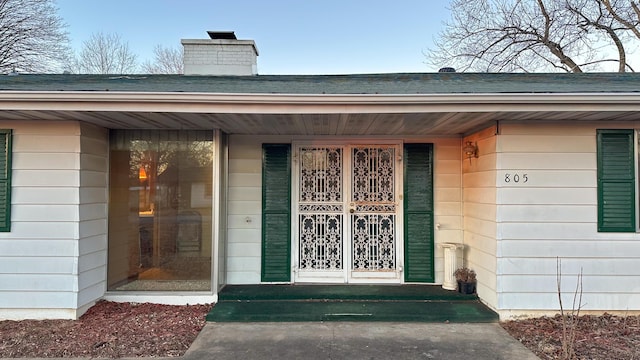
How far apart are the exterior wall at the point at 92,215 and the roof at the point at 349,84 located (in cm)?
68

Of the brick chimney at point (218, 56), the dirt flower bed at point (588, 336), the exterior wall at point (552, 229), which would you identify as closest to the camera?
the dirt flower bed at point (588, 336)

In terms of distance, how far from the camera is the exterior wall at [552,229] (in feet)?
12.5

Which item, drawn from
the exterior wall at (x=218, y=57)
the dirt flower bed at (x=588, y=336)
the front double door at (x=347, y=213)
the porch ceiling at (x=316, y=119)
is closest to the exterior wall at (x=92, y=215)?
the porch ceiling at (x=316, y=119)

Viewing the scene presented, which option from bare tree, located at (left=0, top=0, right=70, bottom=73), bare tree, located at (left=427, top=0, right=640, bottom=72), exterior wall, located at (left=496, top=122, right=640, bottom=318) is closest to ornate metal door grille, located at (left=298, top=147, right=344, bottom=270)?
exterior wall, located at (left=496, top=122, right=640, bottom=318)

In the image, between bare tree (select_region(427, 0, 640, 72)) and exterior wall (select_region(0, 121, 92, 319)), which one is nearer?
exterior wall (select_region(0, 121, 92, 319))

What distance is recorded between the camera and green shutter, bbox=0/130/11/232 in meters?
3.84

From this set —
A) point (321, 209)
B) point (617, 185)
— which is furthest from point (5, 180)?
point (617, 185)

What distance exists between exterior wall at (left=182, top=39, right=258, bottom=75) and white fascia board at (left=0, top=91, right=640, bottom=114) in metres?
2.78

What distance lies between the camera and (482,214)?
4211 mm

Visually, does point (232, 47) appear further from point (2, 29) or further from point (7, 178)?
point (2, 29)

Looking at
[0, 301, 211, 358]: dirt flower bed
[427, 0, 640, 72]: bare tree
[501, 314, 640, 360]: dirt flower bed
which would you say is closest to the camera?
[501, 314, 640, 360]: dirt flower bed

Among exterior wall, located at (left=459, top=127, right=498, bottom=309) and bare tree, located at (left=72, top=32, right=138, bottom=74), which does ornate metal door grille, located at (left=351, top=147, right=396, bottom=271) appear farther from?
bare tree, located at (left=72, top=32, right=138, bottom=74)

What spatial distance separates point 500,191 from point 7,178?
5272 mm

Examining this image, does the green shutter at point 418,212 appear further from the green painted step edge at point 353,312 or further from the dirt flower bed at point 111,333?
the dirt flower bed at point 111,333
